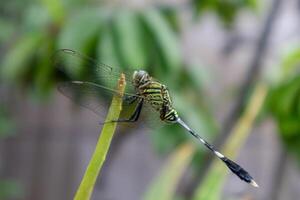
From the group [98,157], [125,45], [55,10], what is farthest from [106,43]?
[98,157]

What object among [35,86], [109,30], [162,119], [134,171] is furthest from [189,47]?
[162,119]

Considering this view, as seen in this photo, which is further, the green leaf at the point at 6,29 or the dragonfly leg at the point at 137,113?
the green leaf at the point at 6,29

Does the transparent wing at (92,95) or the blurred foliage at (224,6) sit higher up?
the blurred foliage at (224,6)

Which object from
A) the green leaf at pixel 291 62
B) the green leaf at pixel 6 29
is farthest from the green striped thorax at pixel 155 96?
the green leaf at pixel 6 29

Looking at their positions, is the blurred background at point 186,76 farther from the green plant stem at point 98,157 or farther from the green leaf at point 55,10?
the green plant stem at point 98,157

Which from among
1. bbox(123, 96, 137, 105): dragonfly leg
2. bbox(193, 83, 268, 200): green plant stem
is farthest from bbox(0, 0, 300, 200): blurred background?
bbox(123, 96, 137, 105): dragonfly leg

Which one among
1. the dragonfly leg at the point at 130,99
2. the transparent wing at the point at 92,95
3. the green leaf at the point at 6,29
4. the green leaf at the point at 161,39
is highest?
the green leaf at the point at 6,29
